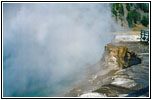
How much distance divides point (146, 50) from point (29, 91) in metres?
3.62

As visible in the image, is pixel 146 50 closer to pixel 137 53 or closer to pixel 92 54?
pixel 137 53

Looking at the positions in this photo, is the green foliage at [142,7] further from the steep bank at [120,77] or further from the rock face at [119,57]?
the rock face at [119,57]

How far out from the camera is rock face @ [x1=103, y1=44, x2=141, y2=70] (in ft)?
23.1

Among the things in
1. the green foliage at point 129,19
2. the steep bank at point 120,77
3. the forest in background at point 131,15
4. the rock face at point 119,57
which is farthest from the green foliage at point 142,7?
the rock face at point 119,57

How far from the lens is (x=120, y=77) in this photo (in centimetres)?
557

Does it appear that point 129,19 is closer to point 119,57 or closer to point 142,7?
point 142,7

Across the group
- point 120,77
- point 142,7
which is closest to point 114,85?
point 120,77

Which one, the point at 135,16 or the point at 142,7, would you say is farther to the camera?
the point at 142,7

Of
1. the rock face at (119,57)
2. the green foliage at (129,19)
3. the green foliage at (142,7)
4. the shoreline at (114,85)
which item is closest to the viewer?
the shoreline at (114,85)

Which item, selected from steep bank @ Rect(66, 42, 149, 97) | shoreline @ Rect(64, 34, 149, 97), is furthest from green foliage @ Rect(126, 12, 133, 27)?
shoreline @ Rect(64, 34, 149, 97)

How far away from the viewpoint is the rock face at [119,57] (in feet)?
23.1

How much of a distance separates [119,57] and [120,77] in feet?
5.90

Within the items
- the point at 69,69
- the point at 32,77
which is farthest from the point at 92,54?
the point at 32,77

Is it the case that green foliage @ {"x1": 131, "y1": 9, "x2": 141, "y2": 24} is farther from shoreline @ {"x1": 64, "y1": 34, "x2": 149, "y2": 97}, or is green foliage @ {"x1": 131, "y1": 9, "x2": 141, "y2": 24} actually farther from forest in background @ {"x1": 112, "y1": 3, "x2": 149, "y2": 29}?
shoreline @ {"x1": 64, "y1": 34, "x2": 149, "y2": 97}
